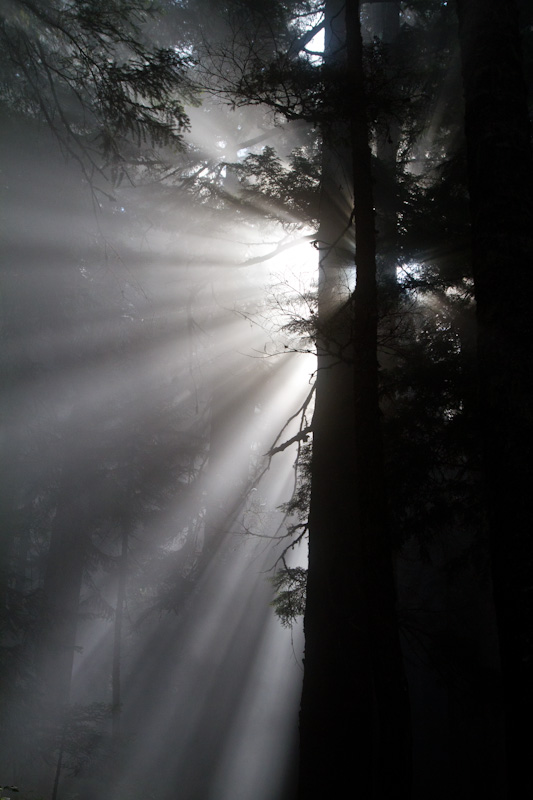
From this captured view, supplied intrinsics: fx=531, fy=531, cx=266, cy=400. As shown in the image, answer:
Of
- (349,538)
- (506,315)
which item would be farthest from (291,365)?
(506,315)

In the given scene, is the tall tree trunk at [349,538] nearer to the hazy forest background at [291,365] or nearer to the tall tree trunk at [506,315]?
the hazy forest background at [291,365]

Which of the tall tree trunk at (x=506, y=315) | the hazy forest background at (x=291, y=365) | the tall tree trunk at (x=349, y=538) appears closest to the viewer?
the tall tree trunk at (x=506, y=315)

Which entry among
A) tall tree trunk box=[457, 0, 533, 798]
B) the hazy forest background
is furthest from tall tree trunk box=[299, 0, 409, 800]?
tall tree trunk box=[457, 0, 533, 798]

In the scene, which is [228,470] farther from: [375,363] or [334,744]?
[375,363]

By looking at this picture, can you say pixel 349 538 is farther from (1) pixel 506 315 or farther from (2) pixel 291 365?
(2) pixel 291 365

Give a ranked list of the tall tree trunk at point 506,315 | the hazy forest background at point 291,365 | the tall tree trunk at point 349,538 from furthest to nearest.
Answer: the hazy forest background at point 291,365
the tall tree trunk at point 349,538
the tall tree trunk at point 506,315

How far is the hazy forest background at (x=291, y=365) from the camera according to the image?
4.28 m

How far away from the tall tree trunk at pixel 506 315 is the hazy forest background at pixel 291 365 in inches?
0.8

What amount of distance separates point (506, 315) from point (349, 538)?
3.34 meters

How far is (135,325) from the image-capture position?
12805mm

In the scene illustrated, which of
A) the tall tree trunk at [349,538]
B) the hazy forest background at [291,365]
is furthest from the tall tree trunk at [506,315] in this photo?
the tall tree trunk at [349,538]

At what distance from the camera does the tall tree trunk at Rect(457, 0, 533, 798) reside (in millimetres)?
3354

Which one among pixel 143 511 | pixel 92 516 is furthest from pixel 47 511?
pixel 143 511

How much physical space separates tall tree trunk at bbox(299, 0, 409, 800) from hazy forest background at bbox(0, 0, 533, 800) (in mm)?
26
